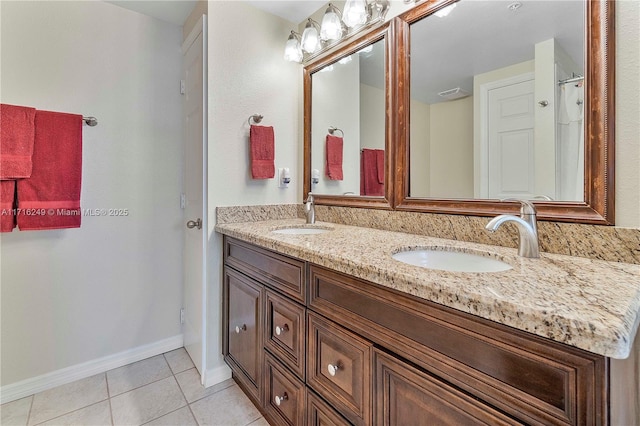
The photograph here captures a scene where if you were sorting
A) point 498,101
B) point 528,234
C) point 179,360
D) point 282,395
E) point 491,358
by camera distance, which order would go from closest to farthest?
point 491,358 < point 528,234 < point 498,101 < point 282,395 < point 179,360

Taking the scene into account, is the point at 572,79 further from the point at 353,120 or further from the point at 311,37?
the point at 311,37

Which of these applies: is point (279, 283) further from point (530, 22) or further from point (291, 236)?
point (530, 22)

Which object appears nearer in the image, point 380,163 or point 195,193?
point 380,163

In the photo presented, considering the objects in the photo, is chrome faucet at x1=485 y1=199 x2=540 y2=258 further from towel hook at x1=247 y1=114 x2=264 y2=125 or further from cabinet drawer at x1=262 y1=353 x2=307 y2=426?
towel hook at x1=247 y1=114 x2=264 y2=125

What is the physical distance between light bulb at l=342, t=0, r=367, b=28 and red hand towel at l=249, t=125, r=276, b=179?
75 centimetres

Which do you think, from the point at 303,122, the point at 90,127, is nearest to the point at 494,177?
the point at 303,122

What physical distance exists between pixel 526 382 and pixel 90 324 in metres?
2.27

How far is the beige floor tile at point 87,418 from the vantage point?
4.80ft

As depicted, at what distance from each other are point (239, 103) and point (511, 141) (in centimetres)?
146

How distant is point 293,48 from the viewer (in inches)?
75.2

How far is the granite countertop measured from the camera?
48 cm

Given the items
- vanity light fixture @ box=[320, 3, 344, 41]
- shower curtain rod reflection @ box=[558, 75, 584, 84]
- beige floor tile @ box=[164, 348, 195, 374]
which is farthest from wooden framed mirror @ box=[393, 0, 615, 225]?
beige floor tile @ box=[164, 348, 195, 374]

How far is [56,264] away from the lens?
176cm

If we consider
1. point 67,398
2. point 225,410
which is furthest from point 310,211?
point 67,398
